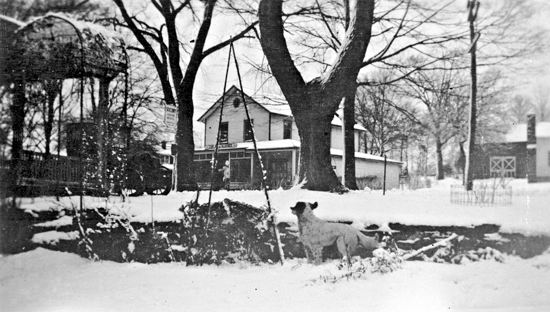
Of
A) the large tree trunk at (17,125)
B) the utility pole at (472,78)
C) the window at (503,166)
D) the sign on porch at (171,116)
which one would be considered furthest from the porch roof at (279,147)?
the large tree trunk at (17,125)

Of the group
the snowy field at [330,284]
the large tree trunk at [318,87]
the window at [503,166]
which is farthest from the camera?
the large tree trunk at [318,87]

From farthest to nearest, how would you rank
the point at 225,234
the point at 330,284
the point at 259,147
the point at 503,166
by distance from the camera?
the point at 225,234 → the point at 259,147 → the point at 330,284 → the point at 503,166

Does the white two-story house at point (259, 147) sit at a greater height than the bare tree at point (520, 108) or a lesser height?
lesser

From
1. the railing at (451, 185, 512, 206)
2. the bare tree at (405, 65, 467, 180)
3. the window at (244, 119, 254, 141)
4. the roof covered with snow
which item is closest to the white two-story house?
the window at (244, 119, 254, 141)

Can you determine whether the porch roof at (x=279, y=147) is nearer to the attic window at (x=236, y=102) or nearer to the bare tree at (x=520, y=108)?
the attic window at (x=236, y=102)

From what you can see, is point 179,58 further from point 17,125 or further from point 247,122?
point 17,125

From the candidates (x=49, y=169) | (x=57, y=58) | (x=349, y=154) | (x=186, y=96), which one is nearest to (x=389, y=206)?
(x=349, y=154)
